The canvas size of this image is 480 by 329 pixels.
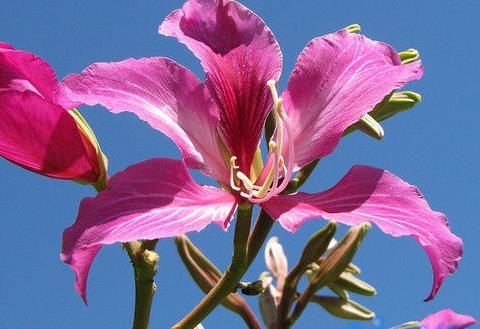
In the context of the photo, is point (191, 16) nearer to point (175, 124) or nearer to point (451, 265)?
point (175, 124)

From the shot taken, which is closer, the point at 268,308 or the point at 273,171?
the point at 273,171

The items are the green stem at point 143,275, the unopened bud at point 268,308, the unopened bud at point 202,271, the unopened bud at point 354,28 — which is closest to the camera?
the green stem at point 143,275

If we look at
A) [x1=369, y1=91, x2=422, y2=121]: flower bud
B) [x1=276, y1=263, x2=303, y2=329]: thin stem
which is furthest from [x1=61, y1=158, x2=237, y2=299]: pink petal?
[x1=276, y1=263, x2=303, y2=329]: thin stem

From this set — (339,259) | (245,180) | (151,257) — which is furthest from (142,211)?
(339,259)

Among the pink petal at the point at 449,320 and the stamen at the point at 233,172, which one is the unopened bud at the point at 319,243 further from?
the stamen at the point at 233,172

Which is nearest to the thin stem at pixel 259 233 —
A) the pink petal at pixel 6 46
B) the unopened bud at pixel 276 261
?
the pink petal at pixel 6 46

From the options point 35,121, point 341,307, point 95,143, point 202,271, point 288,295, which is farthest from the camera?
point 341,307

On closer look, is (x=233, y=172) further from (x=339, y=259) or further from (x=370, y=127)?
(x=339, y=259)
